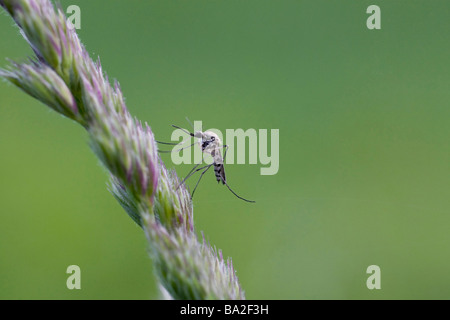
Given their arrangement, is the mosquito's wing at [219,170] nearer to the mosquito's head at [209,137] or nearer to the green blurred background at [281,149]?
the mosquito's head at [209,137]

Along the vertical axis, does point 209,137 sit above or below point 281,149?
below

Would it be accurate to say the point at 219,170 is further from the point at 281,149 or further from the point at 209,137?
the point at 281,149

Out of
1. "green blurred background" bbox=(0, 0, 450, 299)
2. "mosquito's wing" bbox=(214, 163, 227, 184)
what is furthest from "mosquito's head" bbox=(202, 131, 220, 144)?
"green blurred background" bbox=(0, 0, 450, 299)

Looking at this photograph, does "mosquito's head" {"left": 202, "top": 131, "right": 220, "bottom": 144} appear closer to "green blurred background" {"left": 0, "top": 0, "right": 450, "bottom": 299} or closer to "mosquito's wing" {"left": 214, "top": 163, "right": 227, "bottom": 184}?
"mosquito's wing" {"left": 214, "top": 163, "right": 227, "bottom": 184}

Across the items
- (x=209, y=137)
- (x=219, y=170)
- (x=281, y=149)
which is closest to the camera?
(x=209, y=137)

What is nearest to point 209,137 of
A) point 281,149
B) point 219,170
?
point 219,170

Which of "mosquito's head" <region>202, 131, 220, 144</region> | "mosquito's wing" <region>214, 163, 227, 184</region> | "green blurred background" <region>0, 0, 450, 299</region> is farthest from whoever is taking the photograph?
"green blurred background" <region>0, 0, 450, 299</region>

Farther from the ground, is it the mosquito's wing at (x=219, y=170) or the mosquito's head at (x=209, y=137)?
the mosquito's head at (x=209, y=137)

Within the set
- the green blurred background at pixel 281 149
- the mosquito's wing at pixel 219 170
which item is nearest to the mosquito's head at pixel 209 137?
the mosquito's wing at pixel 219 170
